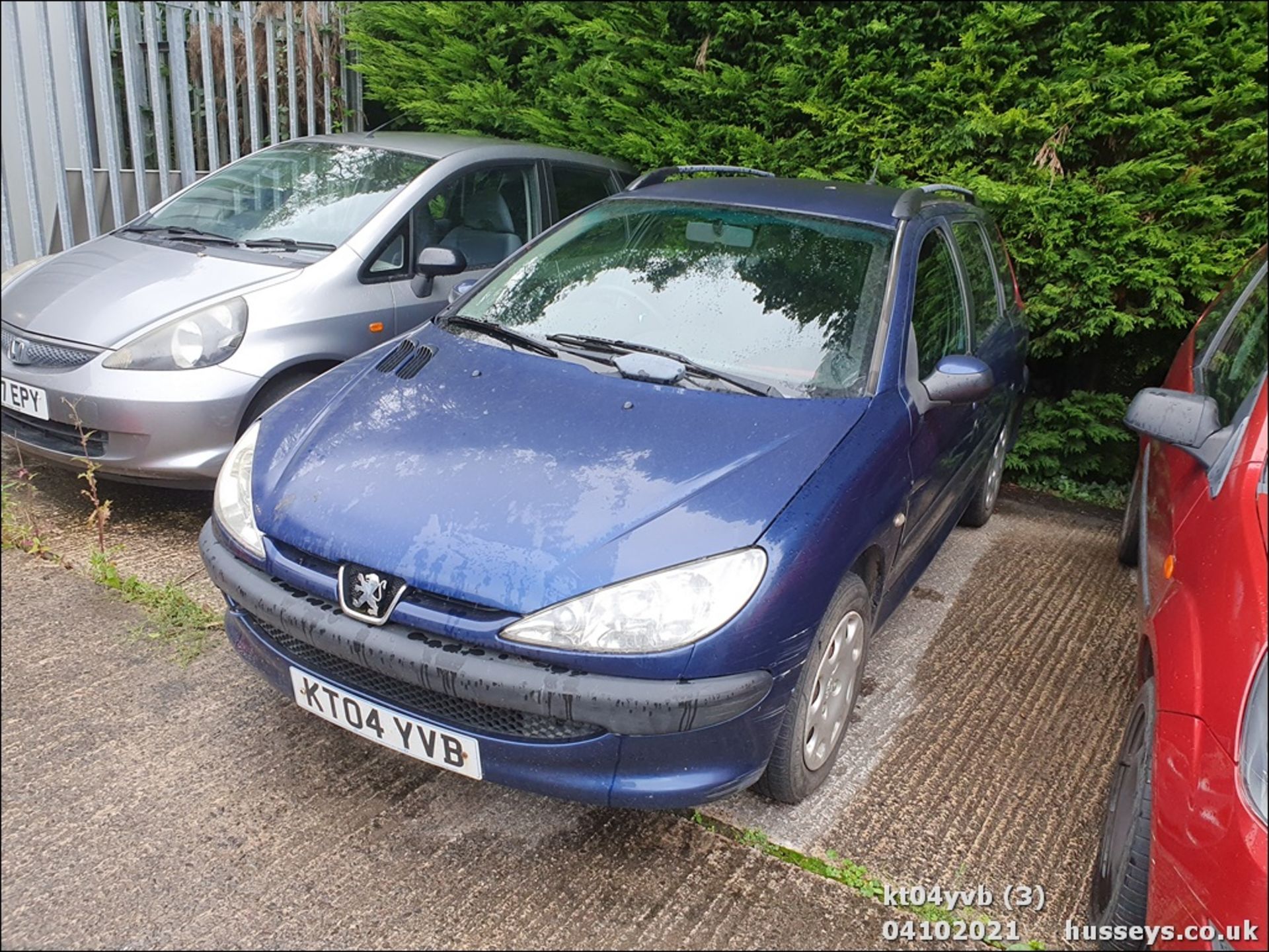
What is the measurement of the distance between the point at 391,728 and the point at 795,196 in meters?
2.41

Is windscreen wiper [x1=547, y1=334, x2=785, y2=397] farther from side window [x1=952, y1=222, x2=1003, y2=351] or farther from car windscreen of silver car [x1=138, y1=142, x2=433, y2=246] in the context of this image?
car windscreen of silver car [x1=138, y1=142, x2=433, y2=246]

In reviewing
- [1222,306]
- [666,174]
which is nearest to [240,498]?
[666,174]

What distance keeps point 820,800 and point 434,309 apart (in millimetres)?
2968

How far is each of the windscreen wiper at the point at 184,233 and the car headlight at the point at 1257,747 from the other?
419 cm

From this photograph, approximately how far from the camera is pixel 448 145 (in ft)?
16.5

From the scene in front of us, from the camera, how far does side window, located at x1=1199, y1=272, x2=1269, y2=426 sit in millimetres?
2705

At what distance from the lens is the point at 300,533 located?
2.38 meters

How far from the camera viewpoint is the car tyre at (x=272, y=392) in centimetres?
386

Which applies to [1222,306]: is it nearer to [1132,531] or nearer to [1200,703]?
[1132,531]

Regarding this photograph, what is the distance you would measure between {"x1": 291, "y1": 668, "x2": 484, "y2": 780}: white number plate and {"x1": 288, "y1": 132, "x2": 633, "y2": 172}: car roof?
3.20 metres

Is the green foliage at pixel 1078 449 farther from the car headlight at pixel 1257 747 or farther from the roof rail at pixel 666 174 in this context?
the car headlight at pixel 1257 747

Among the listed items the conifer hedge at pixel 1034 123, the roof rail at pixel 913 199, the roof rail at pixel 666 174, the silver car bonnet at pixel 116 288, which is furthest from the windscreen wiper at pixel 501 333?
the conifer hedge at pixel 1034 123

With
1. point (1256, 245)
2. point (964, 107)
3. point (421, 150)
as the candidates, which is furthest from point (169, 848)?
point (1256, 245)

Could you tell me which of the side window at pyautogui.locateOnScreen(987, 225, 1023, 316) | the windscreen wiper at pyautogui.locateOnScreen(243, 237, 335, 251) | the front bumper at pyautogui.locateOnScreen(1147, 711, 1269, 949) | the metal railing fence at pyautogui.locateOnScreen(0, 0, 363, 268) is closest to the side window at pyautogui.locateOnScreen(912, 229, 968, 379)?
the side window at pyautogui.locateOnScreen(987, 225, 1023, 316)
